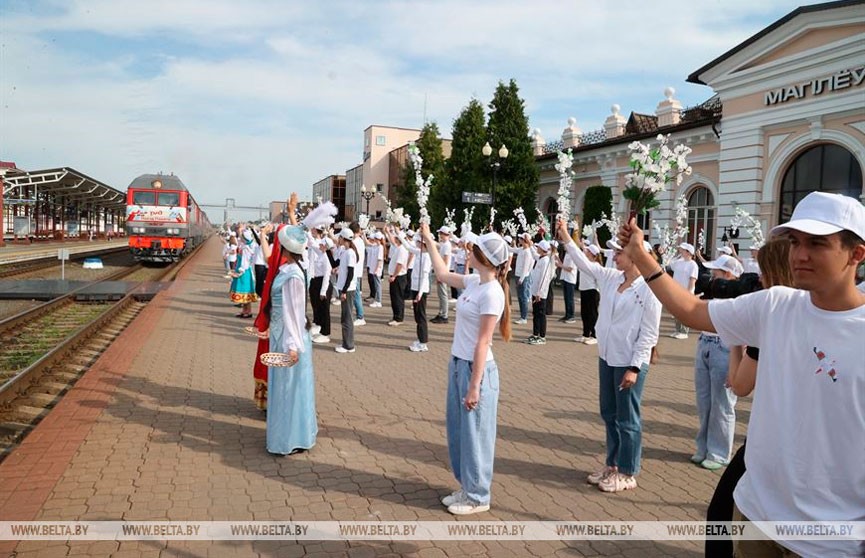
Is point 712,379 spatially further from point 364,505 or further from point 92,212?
point 92,212

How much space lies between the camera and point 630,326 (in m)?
4.84

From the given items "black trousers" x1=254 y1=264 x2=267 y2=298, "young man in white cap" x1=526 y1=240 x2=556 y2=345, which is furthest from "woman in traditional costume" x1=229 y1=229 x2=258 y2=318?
"young man in white cap" x1=526 y1=240 x2=556 y2=345

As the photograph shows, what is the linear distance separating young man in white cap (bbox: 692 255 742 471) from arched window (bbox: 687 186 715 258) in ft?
57.5

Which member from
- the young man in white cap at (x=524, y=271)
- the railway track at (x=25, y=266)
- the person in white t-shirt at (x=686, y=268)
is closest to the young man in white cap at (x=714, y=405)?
the person in white t-shirt at (x=686, y=268)

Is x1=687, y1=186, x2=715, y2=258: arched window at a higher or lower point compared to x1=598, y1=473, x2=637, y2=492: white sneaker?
higher

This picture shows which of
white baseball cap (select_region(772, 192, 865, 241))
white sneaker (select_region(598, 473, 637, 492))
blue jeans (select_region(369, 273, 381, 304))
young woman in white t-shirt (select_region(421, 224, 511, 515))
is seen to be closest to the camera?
→ white baseball cap (select_region(772, 192, 865, 241))

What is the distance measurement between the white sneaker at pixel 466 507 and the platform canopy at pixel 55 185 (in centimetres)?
3647

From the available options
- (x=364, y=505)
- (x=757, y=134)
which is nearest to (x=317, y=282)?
(x=364, y=505)

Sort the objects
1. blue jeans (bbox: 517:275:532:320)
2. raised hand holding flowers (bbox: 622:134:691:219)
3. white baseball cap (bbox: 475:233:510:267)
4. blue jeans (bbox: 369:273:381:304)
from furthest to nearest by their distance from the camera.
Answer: blue jeans (bbox: 369:273:381:304) → blue jeans (bbox: 517:275:532:320) → white baseball cap (bbox: 475:233:510:267) → raised hand holding flowers (bbox: 622:134:691:219)

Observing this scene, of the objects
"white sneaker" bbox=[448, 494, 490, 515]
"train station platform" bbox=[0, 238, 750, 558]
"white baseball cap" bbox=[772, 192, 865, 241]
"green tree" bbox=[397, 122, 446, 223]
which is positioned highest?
"green tree" bbox=[397, 122, 446, 223]

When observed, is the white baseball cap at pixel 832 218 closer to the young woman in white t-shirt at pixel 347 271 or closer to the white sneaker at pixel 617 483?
the white sneaker at pixel 617 483

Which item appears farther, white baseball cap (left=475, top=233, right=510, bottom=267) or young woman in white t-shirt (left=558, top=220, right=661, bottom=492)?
young woman in white t-shirt (left=558, top=220, right=661, bottom=492)

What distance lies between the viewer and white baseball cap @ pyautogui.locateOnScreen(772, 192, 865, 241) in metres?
1.98

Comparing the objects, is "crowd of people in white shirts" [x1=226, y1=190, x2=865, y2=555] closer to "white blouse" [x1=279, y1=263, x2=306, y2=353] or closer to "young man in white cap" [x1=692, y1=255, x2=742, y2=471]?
"young man in white cap" [x1=692, y1=255, x2=742, y2=471]
